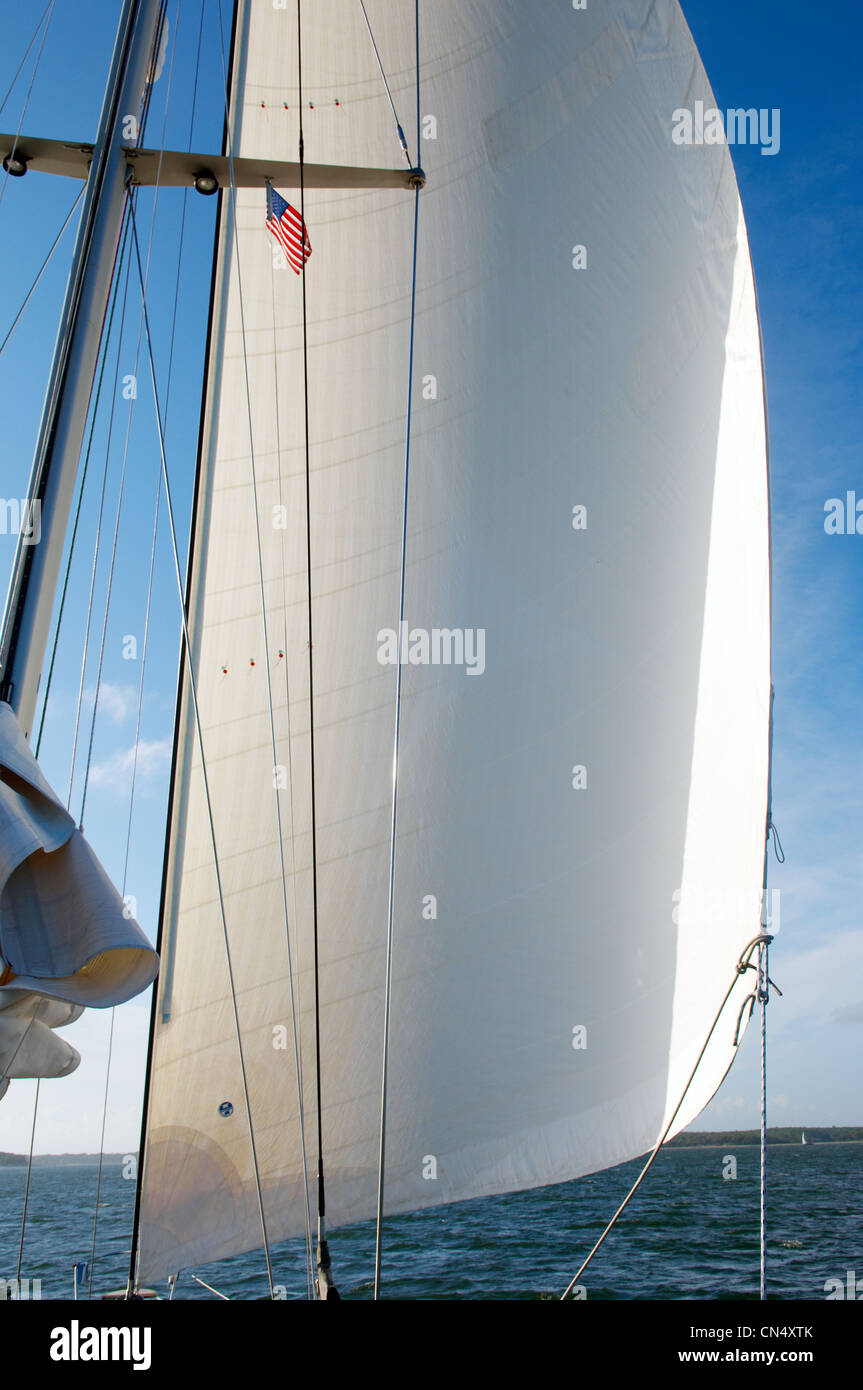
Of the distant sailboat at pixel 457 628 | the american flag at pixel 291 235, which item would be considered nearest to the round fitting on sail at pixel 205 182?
the distant sailboat at pixel 457 628

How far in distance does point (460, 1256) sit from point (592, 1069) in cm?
1344

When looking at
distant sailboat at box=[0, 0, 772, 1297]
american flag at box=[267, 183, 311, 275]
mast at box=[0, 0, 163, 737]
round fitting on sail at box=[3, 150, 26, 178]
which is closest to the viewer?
mast at box=[0, 0, 163, 737]

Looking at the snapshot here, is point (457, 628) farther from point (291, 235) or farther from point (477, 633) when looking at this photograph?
point (291, 235)

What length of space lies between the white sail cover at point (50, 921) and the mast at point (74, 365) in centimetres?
32

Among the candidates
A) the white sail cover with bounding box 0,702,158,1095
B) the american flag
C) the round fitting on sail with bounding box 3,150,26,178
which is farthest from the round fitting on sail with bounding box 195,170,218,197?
the white sail cover with bounding box 0,702,158,1095

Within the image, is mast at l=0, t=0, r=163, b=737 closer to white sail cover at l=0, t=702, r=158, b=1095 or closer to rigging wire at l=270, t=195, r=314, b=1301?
white sail cover at l=0, t=702, r=158, b=1095

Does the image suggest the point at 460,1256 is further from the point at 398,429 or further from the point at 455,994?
the point at 398,429

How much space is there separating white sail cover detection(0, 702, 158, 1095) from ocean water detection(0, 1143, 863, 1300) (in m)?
5.38

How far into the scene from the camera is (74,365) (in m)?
2.83

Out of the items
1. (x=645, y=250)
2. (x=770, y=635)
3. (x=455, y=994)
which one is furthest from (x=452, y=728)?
(x=645, y=250)

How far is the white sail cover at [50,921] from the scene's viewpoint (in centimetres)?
209

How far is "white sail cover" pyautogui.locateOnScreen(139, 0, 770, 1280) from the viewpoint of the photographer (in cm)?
377

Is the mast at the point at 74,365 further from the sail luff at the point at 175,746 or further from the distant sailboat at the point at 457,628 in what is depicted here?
the sail luff at the point at 175,746

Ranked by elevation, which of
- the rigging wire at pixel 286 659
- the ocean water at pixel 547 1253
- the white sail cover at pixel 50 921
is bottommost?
the ocean water at pixel 547 1253
